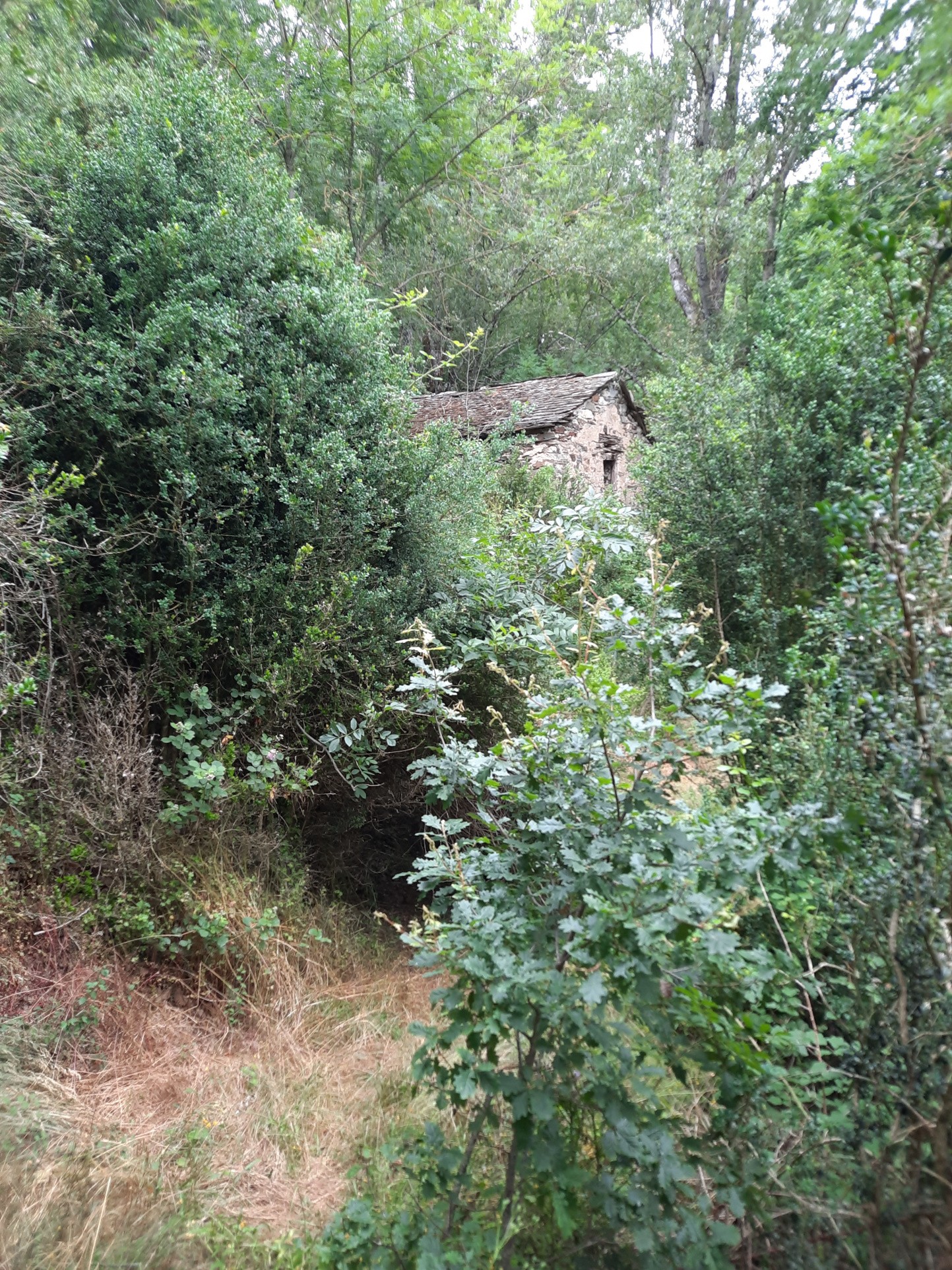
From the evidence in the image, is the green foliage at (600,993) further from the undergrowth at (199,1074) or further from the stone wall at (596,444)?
the stone wall at (596,444)

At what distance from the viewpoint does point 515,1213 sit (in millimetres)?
2047

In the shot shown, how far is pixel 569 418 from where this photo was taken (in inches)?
440

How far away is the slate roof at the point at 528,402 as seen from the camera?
11.0 metres

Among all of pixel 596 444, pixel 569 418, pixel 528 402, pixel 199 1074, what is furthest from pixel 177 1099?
pixel 596 444

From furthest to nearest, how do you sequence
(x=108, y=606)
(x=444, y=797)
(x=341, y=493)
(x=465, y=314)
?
(x=465, y=314) < (x=341, y=493) < (x=108, y=606) < (x=444, y=797)

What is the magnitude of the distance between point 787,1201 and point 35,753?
11.2 ft

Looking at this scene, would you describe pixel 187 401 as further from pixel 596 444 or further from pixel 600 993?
pixel 596 444

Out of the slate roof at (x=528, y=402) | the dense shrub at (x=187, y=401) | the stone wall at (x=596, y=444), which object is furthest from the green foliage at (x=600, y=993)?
the slate roof at (x=528, y=402)

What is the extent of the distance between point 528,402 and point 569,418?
936mm

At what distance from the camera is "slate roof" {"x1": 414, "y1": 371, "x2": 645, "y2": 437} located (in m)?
11.0

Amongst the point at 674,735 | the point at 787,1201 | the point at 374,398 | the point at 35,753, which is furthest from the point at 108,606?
the point at 787,1201

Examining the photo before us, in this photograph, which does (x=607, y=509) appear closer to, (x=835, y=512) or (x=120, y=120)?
(x=835, y=512)

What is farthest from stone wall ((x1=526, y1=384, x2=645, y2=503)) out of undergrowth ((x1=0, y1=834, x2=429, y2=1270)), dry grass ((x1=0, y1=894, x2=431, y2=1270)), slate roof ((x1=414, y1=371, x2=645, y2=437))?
dry grass ((x1=0, y1=894, x2=431, y2=1270))

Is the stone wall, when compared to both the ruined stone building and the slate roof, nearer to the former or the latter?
the ruined stone building
